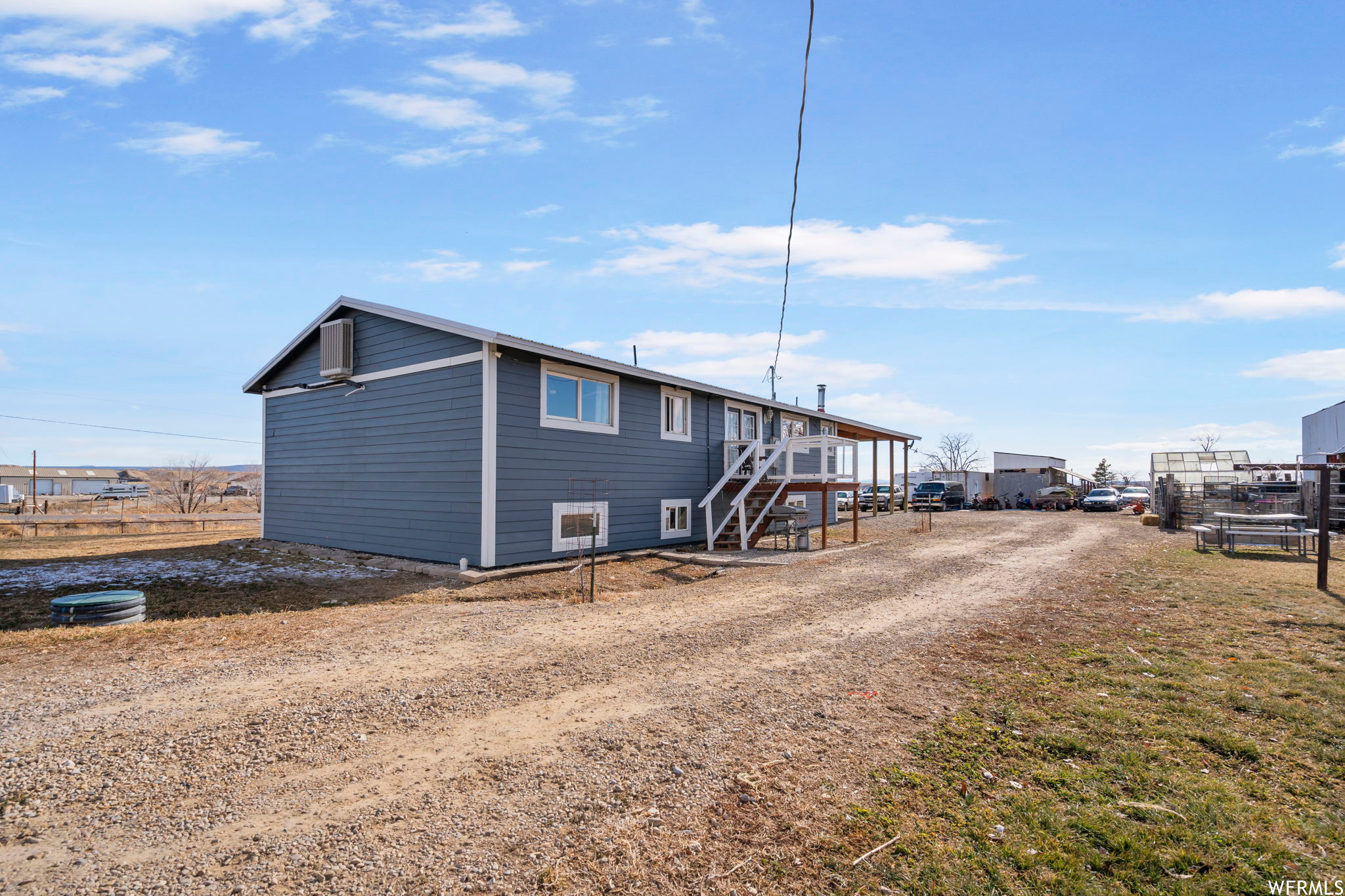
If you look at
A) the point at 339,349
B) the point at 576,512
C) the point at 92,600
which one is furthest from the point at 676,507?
the point at 92,600

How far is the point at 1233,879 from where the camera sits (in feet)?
9.67

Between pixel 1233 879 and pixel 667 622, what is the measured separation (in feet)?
18.3

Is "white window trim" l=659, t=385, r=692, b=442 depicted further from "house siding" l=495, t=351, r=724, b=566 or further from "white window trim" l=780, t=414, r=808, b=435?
"white window trim" l=780, t=414, r=808, b=435

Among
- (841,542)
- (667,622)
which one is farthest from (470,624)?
(841,542)

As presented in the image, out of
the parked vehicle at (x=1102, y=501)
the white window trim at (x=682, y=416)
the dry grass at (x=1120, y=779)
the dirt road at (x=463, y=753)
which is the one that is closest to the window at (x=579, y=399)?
the white window trim at (x=682, y=416)

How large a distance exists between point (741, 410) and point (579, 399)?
700cm

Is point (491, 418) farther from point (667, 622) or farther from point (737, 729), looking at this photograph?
point (737, 729)

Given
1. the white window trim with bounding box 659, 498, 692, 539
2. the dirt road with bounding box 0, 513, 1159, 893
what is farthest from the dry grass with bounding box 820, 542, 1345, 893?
the white window trim with bounding box 659, 498, 692, 539

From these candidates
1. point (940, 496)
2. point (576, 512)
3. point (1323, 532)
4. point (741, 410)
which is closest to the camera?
point (1323, 532)

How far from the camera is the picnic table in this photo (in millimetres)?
14781

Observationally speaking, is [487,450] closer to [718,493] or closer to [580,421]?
[580,421]

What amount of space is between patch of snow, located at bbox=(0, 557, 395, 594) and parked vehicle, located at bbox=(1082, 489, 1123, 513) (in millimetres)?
35904

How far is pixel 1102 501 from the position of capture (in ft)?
117

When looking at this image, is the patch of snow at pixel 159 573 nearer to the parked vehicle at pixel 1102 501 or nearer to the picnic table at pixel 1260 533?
the picnic table at pixel 1260 533
